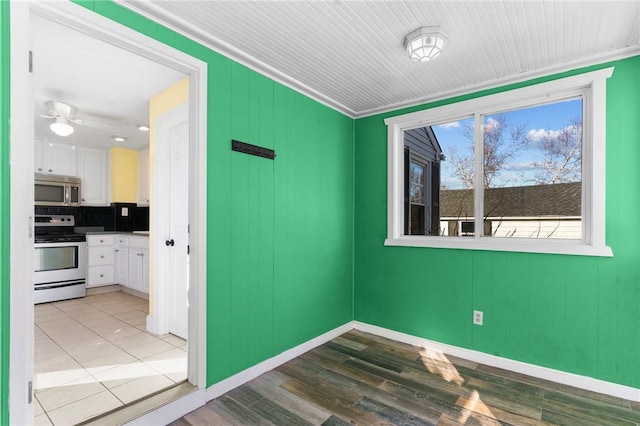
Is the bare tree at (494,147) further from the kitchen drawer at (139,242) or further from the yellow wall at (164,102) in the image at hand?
the kitchen drawer at (139,242)

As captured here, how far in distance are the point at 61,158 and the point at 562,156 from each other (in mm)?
6819

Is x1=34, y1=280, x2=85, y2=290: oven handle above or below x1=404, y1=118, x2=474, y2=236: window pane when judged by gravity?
below

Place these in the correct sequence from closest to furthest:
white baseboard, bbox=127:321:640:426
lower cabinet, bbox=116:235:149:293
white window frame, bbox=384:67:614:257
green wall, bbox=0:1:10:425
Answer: green wall, bbox=0:1:10:425 → white baseboard, bbox=127:321:640:426 → white window frame, bbox=384:67:614:257 → lower cabinet, bbox=116:235:149:293

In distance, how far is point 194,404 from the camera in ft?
6.75

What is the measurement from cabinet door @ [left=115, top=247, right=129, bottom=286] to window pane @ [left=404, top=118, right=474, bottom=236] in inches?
175

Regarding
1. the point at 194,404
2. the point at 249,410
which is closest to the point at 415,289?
the point at 249,410

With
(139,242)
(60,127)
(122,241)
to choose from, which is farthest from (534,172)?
(122,241)

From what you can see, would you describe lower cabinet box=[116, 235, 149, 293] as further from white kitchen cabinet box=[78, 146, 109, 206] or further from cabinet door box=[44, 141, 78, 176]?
cabinet door box=[44, 141, 78, 176]

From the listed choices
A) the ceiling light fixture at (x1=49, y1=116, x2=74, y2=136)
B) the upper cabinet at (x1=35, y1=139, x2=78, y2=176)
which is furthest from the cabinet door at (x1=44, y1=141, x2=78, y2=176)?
the ceiling light fixture at (x1=49, y1=116, x2=74, y2=136)

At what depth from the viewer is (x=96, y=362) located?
104 inches

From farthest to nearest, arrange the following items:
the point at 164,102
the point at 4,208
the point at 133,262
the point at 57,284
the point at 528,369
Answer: the point at 133,262, the point at 57,284, the point at 164,102, the point at 528,369, the point at 4,208

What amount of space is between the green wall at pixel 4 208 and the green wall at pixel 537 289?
9.69ft

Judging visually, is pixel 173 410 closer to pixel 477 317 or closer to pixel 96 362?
pixel 96 362

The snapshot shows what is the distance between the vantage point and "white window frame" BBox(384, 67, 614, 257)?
2.33m
